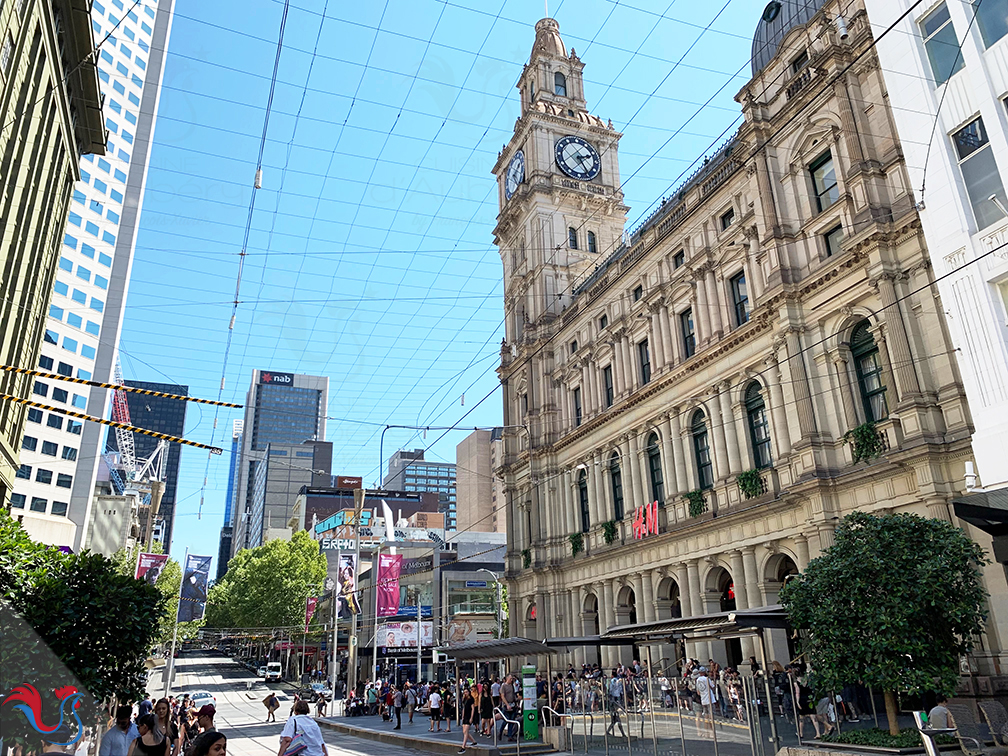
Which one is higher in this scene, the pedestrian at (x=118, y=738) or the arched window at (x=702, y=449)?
the arched window at (x=702, y=449)

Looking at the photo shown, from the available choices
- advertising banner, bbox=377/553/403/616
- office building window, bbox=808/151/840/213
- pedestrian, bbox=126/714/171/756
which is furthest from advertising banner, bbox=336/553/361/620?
pedestrian, bbox=126/714/171/756

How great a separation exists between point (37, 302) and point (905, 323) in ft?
116

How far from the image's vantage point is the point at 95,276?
90.2 meters

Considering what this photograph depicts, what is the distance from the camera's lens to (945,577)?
16094 millimetres

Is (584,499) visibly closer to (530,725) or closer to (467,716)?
(467,716)

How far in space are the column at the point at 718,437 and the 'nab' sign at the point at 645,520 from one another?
474cm

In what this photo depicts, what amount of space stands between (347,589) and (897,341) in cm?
3659

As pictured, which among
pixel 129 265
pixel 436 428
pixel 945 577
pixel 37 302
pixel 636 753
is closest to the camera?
pixel 945 577

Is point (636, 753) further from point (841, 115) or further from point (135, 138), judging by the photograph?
point (135, 138)

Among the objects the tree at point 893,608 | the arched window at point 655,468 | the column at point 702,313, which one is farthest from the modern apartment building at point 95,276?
the tree at point 893,608

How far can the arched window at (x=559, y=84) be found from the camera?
197ft

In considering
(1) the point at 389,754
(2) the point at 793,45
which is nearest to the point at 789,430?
(2) the point at 793,45

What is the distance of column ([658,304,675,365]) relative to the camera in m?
37.2

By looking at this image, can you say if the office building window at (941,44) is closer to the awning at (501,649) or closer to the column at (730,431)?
the column at (730,431)
